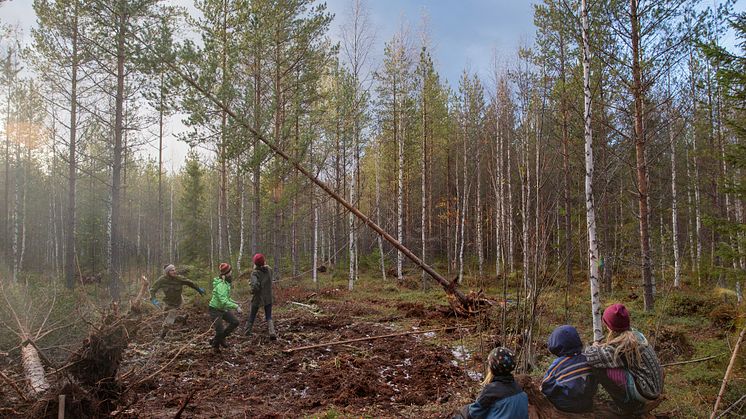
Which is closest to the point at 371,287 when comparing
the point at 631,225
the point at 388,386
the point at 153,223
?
the point at 631,225

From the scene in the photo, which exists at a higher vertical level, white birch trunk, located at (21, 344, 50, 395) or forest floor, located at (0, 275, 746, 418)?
white birch trunk, located at (21, 344, 50, 395)

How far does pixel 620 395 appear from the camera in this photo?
3.86 m

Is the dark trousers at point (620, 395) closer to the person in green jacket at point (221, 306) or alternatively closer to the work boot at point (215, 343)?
the person in green jacket at point (221, 306)

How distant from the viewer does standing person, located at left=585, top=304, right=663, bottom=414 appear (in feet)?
12.4

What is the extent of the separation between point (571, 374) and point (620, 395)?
1.69 feet

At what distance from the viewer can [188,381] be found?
272 inches

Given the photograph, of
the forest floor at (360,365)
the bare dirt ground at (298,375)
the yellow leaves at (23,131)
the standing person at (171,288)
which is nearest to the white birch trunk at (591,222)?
the forest floor at (360,365)

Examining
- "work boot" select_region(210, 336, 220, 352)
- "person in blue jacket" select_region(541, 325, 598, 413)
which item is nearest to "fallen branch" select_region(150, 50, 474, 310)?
"work boot" select_region(210, 336, 220, 352)

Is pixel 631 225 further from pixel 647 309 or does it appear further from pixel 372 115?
pixel 372 115

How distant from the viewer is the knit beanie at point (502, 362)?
344 centimetres

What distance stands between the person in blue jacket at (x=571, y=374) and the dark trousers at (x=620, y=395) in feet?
0.24

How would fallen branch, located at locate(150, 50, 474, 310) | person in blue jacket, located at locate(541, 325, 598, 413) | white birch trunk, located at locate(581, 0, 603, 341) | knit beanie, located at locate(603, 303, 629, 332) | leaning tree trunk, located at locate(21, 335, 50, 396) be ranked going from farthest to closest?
1. fallen branch, located at locate(150, 50, 474, 310)
2. white birch trunk, located at locate(581, 0, 603, 341)
3. leaning tree trunk, located at locate(21, 335, 50, 396)
4. knit beanie, located at locate(603, 303, 629, 332)
5. person in blue jacket, located at locate(541, 325, 598, 413)

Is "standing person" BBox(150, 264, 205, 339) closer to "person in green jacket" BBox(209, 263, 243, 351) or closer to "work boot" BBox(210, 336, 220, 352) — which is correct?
"person in green jacket" BBox(209, 263, 243, 351)

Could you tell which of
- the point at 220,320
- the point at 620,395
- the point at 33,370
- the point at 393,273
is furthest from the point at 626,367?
the point at 393,273
